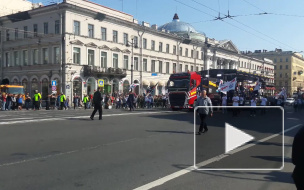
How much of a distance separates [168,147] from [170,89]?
66.9 ft

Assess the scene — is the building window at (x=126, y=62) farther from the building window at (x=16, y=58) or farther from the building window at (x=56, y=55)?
the building window at (x=16, y=58)

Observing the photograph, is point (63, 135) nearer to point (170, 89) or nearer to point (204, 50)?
point (170, 89)

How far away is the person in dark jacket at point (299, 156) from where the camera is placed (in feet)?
11.0

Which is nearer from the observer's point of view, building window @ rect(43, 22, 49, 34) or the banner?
the banner

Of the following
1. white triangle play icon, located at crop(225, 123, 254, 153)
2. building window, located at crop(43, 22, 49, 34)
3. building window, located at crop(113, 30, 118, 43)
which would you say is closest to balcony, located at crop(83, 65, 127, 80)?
building window, located at crop(113, 30, 118, 43)

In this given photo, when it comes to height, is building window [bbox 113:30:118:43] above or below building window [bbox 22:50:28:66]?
above

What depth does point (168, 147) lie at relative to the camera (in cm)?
947

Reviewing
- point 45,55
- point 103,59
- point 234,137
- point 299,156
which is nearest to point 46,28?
point 45,55

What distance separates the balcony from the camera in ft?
144

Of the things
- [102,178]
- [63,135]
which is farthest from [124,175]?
[63,135]

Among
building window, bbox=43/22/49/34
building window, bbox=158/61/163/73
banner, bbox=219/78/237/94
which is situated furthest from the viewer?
building window, bbox=158/61/163/73

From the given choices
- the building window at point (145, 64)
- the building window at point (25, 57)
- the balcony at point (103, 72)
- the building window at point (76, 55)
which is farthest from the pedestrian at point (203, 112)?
the building window at point (145, 64)
